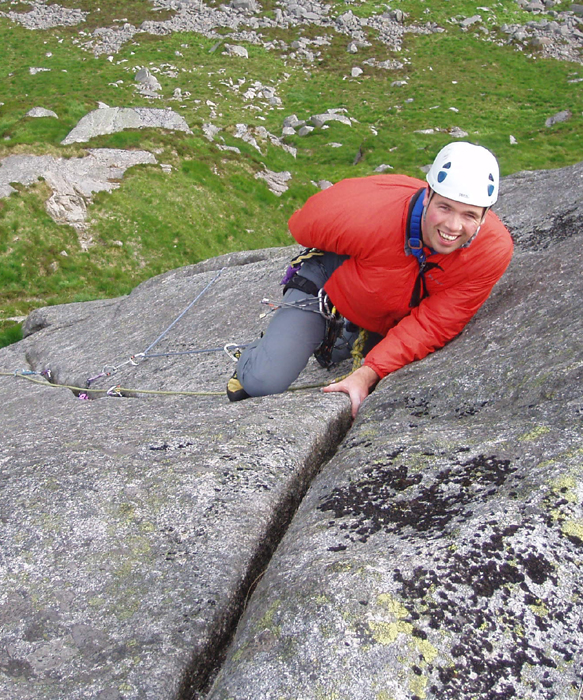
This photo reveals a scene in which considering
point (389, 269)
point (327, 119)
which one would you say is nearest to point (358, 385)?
point (389, 269)

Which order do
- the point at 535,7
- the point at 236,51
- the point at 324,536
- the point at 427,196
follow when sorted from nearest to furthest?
the point at 324,536 → the point at 427,196 → the point at 236,51 → the point at 535,7

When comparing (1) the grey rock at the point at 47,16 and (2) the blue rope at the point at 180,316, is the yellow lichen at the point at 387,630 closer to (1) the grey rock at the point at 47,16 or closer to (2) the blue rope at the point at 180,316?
(2) the blue rope at the point at 180,316

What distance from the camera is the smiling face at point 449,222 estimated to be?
589cm

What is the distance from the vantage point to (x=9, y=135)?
96.4 ft

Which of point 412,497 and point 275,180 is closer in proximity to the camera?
point 412,497

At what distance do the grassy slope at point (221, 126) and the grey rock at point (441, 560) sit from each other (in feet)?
55.6

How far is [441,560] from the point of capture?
349 cm

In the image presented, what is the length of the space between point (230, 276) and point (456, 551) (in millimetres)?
11124

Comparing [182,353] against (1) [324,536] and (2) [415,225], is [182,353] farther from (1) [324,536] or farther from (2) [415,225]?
(1) [324,536]

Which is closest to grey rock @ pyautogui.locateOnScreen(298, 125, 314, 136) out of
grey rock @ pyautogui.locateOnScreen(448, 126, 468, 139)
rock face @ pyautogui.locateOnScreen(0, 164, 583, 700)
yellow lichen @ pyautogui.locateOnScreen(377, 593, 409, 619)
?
grey rock @ pyautogui.locateOnScreen(448, 126, 468, 139)

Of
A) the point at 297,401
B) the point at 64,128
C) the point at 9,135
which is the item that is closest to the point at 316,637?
the point at 297,401

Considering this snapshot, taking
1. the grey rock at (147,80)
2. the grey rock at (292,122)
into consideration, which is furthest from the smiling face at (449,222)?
the grey rock at (147,80)

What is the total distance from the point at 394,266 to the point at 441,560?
3.96 m

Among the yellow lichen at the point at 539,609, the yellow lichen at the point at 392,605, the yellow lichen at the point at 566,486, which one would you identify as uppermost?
the yellow lichen at the point at 566,486
